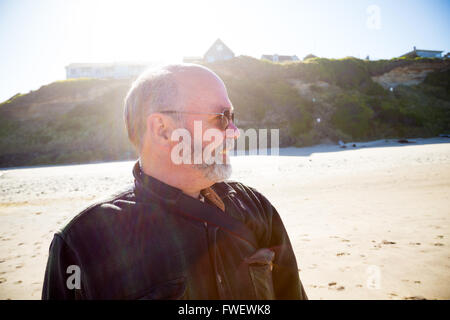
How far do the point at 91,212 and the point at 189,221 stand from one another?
1.61 feet

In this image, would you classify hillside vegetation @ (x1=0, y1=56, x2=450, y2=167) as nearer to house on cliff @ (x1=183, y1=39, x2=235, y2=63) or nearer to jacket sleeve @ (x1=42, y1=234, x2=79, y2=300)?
house on cliff @ (x1=183, y1=39, x2=235, y2=63)

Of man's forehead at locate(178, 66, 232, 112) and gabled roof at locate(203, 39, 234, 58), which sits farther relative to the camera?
gabled roof at locate(203, 39, 234, 58)

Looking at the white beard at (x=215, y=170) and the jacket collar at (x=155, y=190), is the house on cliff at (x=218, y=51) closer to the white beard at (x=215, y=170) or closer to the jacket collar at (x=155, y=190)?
the white beard at (x=215, y=170)

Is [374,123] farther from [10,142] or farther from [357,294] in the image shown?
[10,142]

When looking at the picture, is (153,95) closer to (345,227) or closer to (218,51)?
(345,227)

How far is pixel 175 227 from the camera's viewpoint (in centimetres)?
128

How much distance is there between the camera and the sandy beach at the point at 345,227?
321 cm

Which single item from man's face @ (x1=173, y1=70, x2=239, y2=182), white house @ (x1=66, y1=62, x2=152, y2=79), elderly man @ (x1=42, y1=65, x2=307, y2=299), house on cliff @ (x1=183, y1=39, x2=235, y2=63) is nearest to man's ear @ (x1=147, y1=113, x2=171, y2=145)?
elderly man @ (x1=42, y1=65, x2=307, y2=299)

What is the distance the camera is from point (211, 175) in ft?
4.76

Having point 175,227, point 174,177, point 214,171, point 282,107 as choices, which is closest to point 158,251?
point 175,227

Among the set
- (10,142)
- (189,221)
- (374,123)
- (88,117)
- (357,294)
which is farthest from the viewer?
(88,117)

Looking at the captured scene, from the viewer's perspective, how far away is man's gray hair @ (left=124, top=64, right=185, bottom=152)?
139cm

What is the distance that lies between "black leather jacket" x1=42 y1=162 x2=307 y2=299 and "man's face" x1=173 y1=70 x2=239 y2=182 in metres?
0.22
